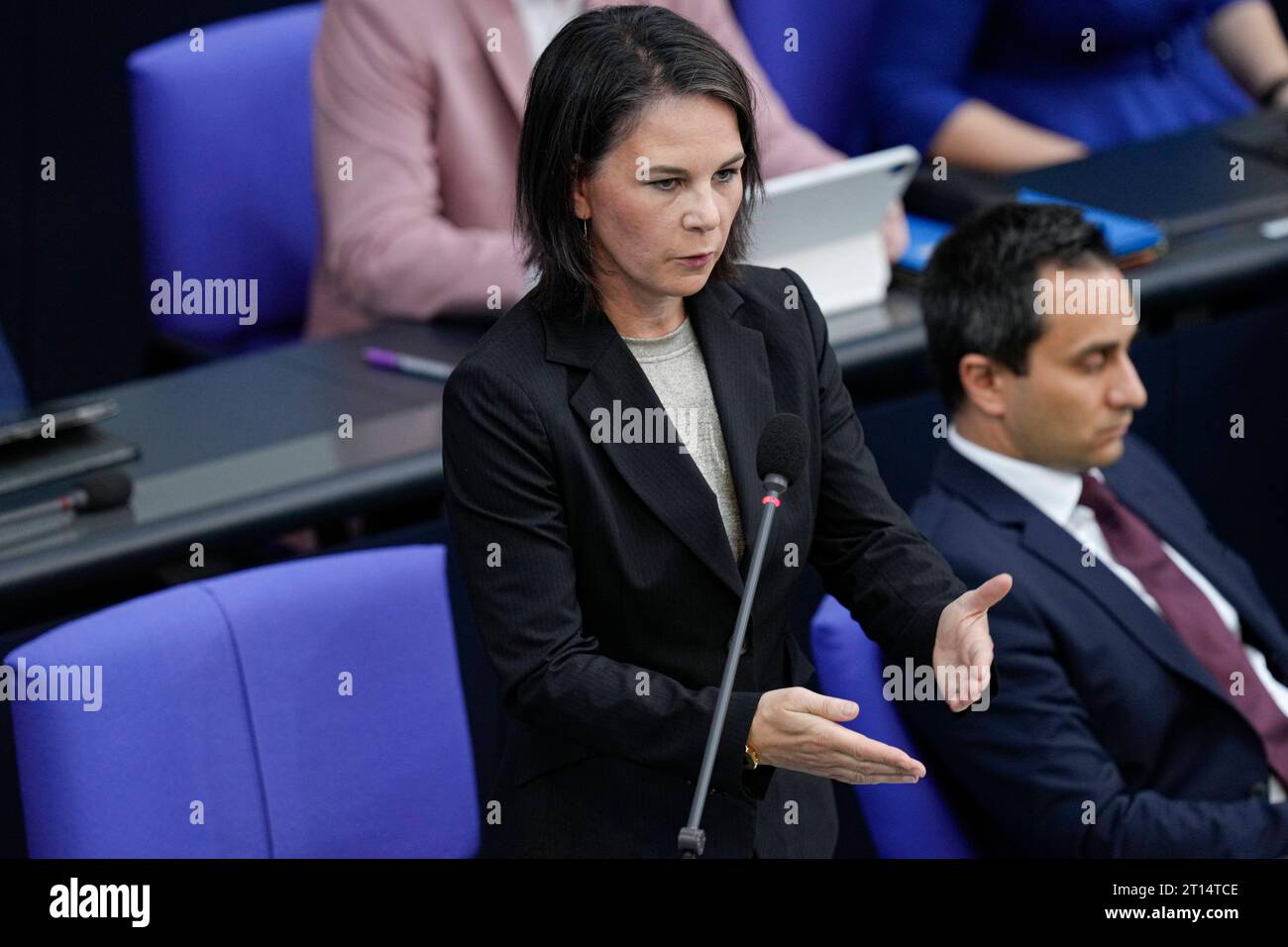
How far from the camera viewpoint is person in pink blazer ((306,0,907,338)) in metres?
2.54

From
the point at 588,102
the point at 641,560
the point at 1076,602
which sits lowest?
the point at 1076,602

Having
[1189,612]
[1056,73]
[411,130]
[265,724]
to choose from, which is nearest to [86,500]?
[265,724]

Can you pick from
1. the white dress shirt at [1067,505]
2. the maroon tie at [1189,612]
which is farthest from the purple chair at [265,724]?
the maroon tie at [1189,612]

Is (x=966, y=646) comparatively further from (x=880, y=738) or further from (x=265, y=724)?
(x=265, y=724)

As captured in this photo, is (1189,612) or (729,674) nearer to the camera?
(729,674)

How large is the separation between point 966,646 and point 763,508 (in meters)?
0.16

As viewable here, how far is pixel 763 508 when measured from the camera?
4.15 ft

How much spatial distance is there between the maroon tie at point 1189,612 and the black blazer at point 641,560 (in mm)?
718

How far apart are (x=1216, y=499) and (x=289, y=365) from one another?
1.26 meters

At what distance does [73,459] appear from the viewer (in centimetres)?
210

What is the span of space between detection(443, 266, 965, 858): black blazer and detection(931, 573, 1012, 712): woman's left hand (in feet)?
0.06

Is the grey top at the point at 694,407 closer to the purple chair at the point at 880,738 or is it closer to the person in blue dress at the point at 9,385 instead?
the purple chair at the point at 880,738

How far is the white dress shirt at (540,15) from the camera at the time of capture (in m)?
2.62
